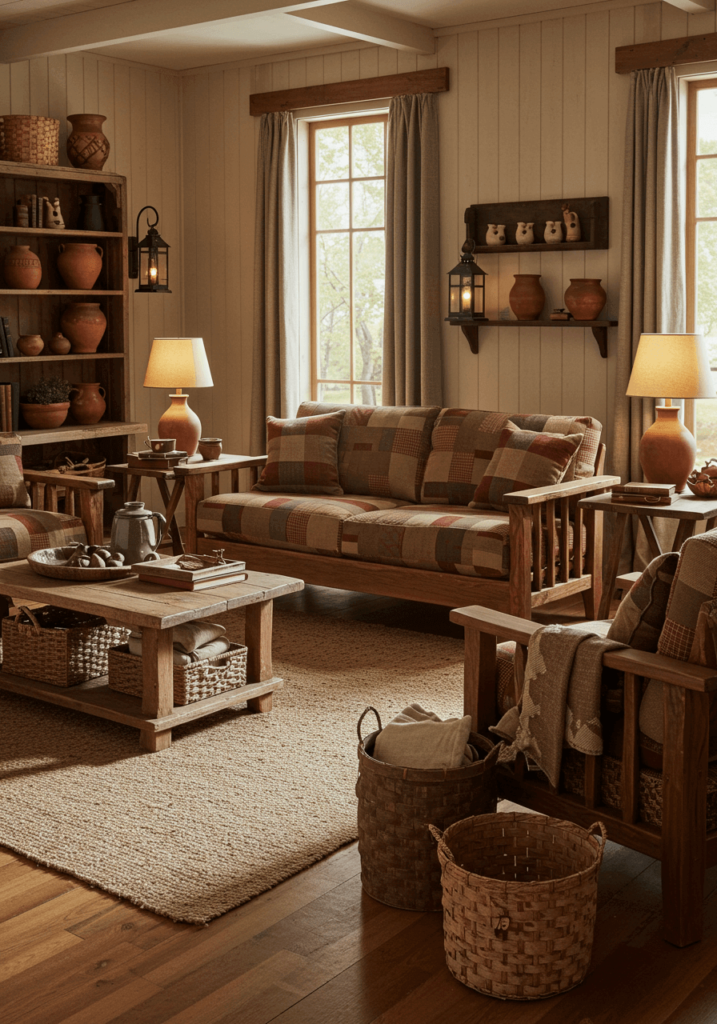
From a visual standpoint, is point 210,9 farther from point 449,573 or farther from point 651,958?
point 651,958

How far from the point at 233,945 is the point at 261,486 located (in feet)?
11.0

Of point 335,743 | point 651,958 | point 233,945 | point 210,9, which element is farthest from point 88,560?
point 210,9

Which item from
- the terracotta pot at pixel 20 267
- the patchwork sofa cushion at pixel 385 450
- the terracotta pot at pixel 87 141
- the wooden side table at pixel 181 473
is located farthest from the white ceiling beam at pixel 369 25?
the wooden side table at pixel 181 473

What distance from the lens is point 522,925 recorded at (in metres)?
2.10

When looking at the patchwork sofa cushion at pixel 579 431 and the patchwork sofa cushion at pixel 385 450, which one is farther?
the patchwork sofa cushion at pixel 385 450

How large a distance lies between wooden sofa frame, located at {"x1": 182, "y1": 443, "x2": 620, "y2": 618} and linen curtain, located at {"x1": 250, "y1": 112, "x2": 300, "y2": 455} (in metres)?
1.44

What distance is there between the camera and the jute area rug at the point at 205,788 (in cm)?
268

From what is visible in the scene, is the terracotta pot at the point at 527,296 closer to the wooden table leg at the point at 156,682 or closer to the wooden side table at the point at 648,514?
the wooden side table at the point at 648,514

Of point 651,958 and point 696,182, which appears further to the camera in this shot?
point 696,182

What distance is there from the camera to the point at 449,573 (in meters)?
4.55

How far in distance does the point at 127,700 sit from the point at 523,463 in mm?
1980

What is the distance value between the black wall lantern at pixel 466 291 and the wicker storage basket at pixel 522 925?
12.3 feet

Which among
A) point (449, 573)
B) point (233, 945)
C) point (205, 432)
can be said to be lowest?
point (233, 945)

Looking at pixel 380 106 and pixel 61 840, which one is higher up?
pixel 380 106
